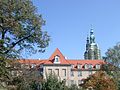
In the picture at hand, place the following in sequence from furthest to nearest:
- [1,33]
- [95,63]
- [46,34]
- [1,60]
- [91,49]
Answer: [91,49]
[95,63]
[46,34]
[1,33]
[1,60]

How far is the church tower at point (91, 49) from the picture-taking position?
155 meters

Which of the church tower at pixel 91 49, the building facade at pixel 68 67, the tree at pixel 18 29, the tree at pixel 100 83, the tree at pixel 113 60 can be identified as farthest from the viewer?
the church tower at pixel 91 49

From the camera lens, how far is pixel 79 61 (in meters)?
114

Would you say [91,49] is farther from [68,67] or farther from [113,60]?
[113,60]

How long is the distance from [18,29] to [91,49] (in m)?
130

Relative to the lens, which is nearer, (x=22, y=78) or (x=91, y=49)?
(x=22, y=78)

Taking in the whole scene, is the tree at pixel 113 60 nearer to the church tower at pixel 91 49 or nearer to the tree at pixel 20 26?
the tree at pixel 20 26

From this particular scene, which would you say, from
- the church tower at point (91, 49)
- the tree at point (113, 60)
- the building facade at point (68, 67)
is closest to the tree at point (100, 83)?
the tree at point (113, 60)

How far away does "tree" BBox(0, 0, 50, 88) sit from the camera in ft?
95.5

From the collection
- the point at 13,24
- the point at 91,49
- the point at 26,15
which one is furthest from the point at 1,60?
the point at 91,49

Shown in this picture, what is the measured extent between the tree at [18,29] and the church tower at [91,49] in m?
120

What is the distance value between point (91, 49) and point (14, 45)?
5057 inches

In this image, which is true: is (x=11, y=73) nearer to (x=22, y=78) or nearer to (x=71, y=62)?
(x=22, y=78)

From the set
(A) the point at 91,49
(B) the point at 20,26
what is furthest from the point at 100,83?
(A) the point at 91,49
